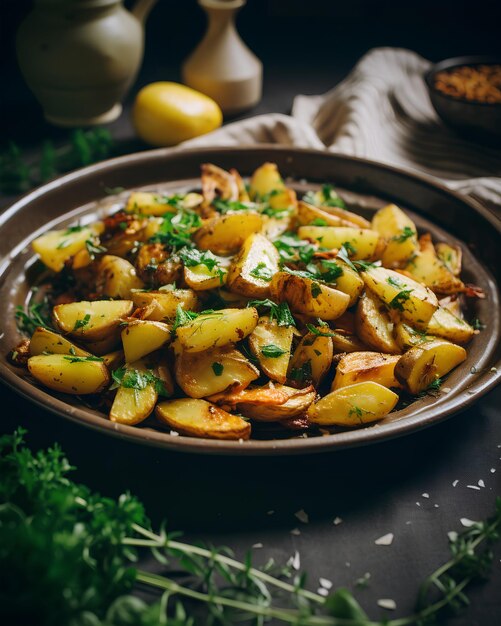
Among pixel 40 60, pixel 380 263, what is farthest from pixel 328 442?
pixel 40 60

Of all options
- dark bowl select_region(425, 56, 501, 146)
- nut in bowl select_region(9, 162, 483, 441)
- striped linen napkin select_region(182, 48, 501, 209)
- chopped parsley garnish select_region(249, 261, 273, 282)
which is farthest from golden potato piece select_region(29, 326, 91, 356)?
dark bowl select_region(425, 56, 501, 146)

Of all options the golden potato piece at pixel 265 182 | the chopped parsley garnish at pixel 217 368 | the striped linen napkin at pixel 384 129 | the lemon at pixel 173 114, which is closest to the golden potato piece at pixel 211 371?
the chopped parsley garnish at pixel 217 368

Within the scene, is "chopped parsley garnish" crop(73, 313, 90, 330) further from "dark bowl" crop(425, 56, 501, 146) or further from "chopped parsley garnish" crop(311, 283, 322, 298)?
"dark bowl" crop(425, 56, 501, 146)

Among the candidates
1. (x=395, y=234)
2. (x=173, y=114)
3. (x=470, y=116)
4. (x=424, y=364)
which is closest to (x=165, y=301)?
(x=424, y=364)

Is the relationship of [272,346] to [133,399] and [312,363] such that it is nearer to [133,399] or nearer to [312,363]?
[312,363]

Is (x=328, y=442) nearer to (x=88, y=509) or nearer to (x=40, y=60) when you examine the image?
(x=88, y=509)

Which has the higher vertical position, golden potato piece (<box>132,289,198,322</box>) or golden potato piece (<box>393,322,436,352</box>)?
golden potato piece (<box>393,322,436,352</box>)

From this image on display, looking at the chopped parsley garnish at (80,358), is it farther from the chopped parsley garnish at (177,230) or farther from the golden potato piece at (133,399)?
the chopped parsley garnish at (177,230)
